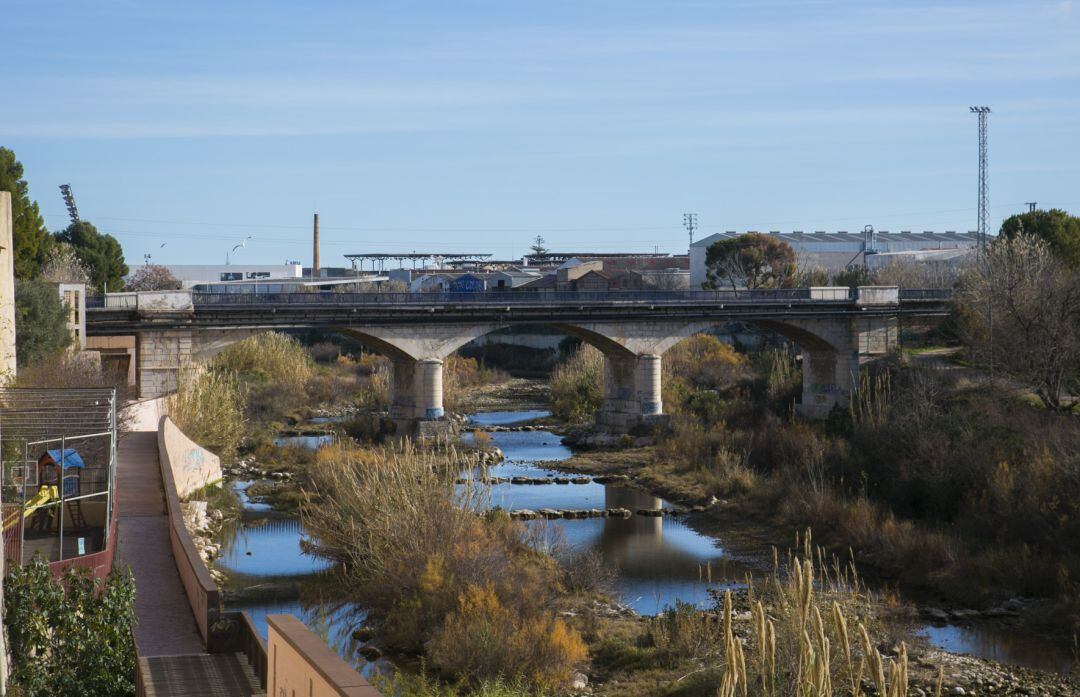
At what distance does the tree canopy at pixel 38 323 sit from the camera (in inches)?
1244

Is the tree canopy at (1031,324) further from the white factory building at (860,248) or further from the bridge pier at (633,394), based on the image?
the white factory building at (860,248)

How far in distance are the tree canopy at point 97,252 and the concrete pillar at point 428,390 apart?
76.6 feet

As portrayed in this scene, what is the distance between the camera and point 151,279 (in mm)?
81250

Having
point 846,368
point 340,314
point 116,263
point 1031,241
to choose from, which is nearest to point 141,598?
point 340,314

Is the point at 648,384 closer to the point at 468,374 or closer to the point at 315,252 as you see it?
the point at 468,374

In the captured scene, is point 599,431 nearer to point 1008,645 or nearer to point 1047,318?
point 1047,318

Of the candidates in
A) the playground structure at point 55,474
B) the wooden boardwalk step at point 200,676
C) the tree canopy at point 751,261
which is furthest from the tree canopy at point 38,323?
the tree canopy at point 751,261

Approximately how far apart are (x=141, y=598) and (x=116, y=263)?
53489mm

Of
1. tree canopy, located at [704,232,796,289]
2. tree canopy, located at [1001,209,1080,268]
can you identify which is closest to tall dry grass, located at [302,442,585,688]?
tree canopy, located at [1001,209,1080,268]

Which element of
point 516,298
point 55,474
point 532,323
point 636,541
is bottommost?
point 636,541

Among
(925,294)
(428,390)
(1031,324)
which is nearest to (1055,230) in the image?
(925,294)

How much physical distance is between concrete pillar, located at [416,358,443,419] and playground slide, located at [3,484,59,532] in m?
27.3

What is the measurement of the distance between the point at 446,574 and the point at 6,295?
915 cm

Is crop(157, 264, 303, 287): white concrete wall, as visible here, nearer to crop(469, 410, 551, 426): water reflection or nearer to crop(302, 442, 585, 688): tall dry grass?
crop(469, 410, 551, 426): water reflection
